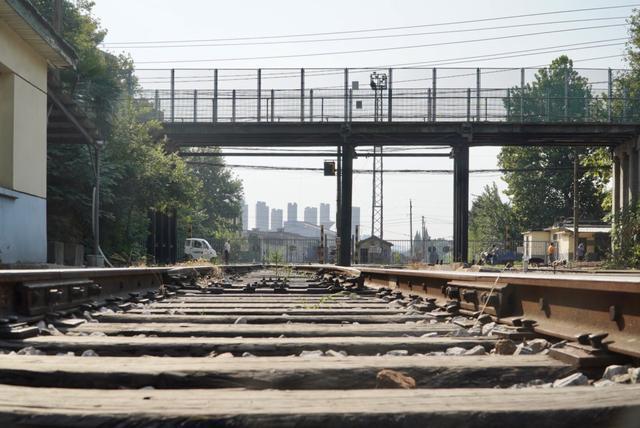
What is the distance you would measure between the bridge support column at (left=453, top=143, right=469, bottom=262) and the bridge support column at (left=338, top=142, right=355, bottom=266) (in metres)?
4.41

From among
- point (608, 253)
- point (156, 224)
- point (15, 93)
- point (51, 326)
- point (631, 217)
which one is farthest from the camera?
point (608, 253)

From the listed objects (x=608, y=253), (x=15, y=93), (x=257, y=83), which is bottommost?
(x=608, y=253)

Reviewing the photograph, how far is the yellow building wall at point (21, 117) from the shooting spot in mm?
13805

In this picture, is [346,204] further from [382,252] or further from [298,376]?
[298,376]

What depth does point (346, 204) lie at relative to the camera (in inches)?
1124

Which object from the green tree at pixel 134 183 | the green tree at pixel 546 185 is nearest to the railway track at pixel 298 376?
the green tree at pixel 134 183

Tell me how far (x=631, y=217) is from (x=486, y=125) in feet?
21.6

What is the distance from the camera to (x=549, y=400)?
5.99 feet

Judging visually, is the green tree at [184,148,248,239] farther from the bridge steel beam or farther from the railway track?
the railway track

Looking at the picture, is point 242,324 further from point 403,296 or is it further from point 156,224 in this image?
point 156,224

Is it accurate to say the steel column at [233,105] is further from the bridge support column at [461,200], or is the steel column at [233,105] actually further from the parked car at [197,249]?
the parked car at [197,249]

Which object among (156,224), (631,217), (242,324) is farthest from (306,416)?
(631,217)

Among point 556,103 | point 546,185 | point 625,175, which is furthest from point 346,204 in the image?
point 546,185

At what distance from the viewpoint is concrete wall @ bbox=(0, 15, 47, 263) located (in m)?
13.5
